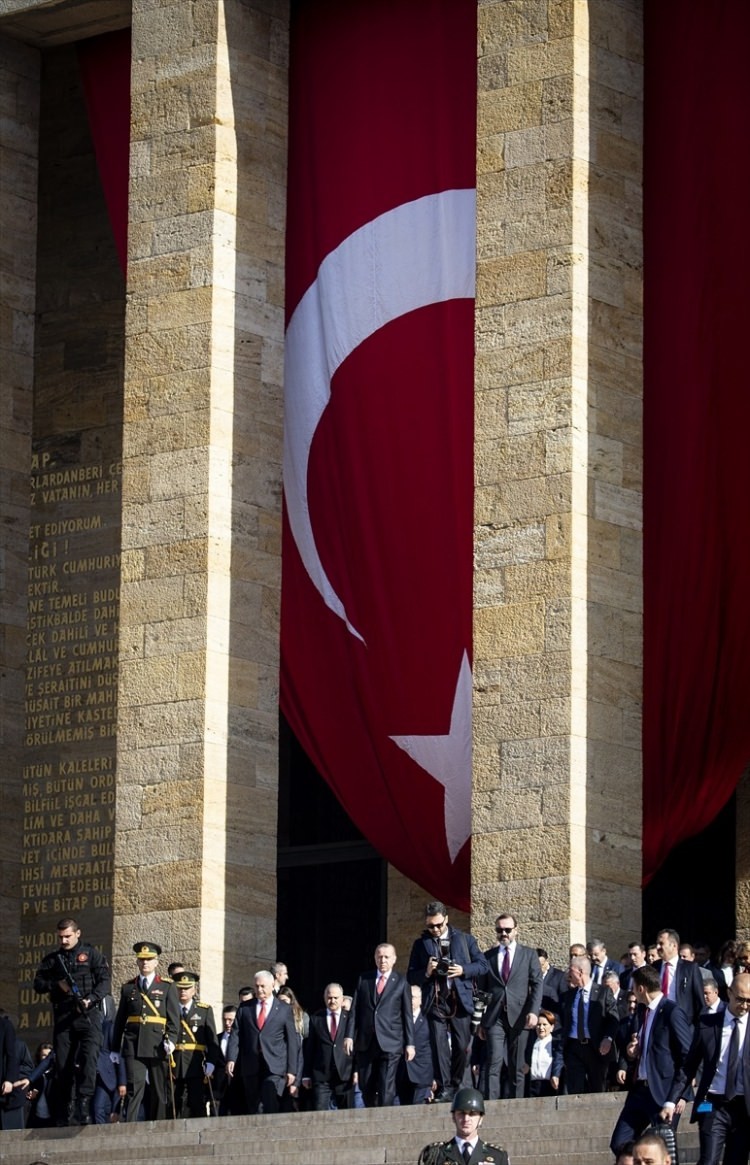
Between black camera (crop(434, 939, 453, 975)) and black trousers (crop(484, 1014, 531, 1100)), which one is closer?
black camera (crop(434, 939, 453, 975))

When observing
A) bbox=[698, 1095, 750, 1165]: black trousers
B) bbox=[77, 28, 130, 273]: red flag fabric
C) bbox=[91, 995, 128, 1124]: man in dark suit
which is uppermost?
bbox=[77, 28, 130, 273]: red flag fabric

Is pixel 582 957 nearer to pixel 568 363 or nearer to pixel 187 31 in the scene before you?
pixel 568 363

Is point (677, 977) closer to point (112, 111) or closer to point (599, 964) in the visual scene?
point (599, 964)

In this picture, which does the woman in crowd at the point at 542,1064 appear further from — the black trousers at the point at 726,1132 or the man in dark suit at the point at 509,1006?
the black trousers at the point at 726,1132

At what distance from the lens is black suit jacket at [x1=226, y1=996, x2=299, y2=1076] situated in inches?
776

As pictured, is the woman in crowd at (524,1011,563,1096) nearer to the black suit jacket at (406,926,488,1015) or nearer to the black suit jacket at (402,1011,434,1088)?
the black suit jacket at (406,926,488,1015)

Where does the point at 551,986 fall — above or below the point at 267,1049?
above

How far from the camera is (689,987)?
17828 millimetres

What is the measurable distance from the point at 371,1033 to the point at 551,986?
1.58 m

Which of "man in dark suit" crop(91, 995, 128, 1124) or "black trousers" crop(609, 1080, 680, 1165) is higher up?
"man in dark suit" crop(91, 995, 128, 1124)

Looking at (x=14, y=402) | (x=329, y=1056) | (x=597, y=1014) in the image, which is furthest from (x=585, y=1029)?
(x=14, y=402)

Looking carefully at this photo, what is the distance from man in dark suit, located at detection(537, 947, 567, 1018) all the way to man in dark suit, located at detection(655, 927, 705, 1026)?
182 centimetres

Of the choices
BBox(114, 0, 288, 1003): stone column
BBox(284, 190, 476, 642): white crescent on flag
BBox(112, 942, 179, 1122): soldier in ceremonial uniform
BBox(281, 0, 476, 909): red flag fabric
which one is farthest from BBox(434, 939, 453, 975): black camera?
BBox(284, 190, 476, 642): white crescent on flag

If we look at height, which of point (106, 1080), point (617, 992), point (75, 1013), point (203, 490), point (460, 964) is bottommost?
point (106, 1080)
